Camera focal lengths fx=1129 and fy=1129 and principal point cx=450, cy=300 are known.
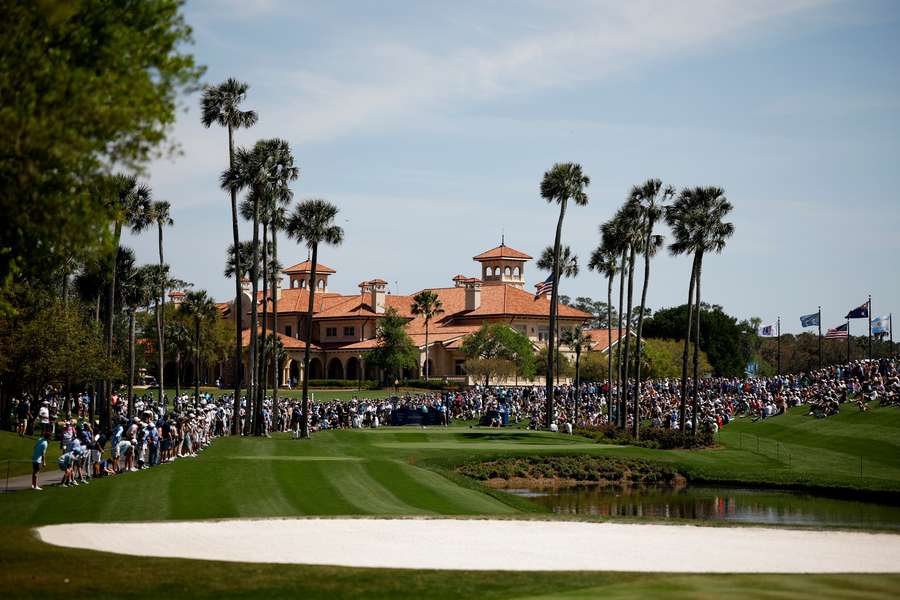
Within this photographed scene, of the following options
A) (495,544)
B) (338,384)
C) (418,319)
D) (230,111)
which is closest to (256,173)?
(230,111)

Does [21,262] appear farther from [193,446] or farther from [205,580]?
[193,446]

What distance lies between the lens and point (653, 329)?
13950 cm

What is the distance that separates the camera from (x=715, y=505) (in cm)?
3728

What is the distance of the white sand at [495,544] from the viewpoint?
63.3 feet

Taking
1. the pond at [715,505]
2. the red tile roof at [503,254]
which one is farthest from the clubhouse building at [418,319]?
the pond at [715,505]

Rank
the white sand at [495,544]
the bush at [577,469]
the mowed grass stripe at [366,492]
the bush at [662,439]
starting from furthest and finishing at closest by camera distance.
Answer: the bush at [662,439], the bush at [577,469], the mowed grass stripe at [366,492], the white sand at [495,544]

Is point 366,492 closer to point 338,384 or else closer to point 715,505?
point 715,505

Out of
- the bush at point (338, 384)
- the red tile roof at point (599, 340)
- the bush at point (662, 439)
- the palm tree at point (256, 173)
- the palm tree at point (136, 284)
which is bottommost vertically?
the bush at point (662, 439)

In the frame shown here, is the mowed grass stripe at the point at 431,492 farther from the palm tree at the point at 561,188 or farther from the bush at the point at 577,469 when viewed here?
the palm tree at the point at 561,188

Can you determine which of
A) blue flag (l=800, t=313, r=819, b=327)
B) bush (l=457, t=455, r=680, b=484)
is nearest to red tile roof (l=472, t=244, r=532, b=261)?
blue flag (l=800, t=313, r=819, b=327)

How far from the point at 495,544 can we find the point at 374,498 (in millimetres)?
8470

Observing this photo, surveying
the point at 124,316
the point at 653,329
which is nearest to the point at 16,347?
the point at 124,316

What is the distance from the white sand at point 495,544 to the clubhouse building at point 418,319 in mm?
86678

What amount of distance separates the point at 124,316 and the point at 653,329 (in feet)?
223
